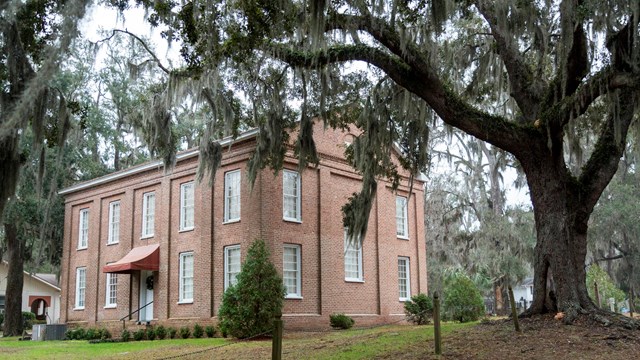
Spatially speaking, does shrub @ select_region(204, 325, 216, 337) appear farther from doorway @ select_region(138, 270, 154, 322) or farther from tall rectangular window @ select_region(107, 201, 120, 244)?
tall rectangular window @ select_region(107, 201, 120, 244)

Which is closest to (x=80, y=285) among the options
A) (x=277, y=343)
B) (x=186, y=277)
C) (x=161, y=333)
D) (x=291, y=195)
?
(x=186, y=277)

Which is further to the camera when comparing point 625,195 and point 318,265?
point 625,195

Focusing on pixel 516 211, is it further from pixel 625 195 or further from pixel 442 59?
pixel 442 59

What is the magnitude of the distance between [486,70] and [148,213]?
1576 centimetres

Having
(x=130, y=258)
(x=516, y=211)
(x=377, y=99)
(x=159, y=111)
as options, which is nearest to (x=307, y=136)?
(x=377, y=99)

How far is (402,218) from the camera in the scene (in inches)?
1086

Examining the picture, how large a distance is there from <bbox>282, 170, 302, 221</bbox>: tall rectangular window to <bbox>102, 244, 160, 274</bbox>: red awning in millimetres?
6087

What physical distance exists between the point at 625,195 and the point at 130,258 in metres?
24.9

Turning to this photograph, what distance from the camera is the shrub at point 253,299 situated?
1850 cm

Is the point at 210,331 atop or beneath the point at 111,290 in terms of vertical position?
beneath

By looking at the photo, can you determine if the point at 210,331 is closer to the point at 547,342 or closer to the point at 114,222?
the point at 114,222

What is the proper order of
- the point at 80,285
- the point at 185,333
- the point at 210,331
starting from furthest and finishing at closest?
the point at 80,285 → the point at 185,333 → the point at 210,331

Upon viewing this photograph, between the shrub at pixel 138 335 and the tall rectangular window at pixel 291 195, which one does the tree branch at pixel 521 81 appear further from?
the shrub at pixel 138 335

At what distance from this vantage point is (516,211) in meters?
34.3
